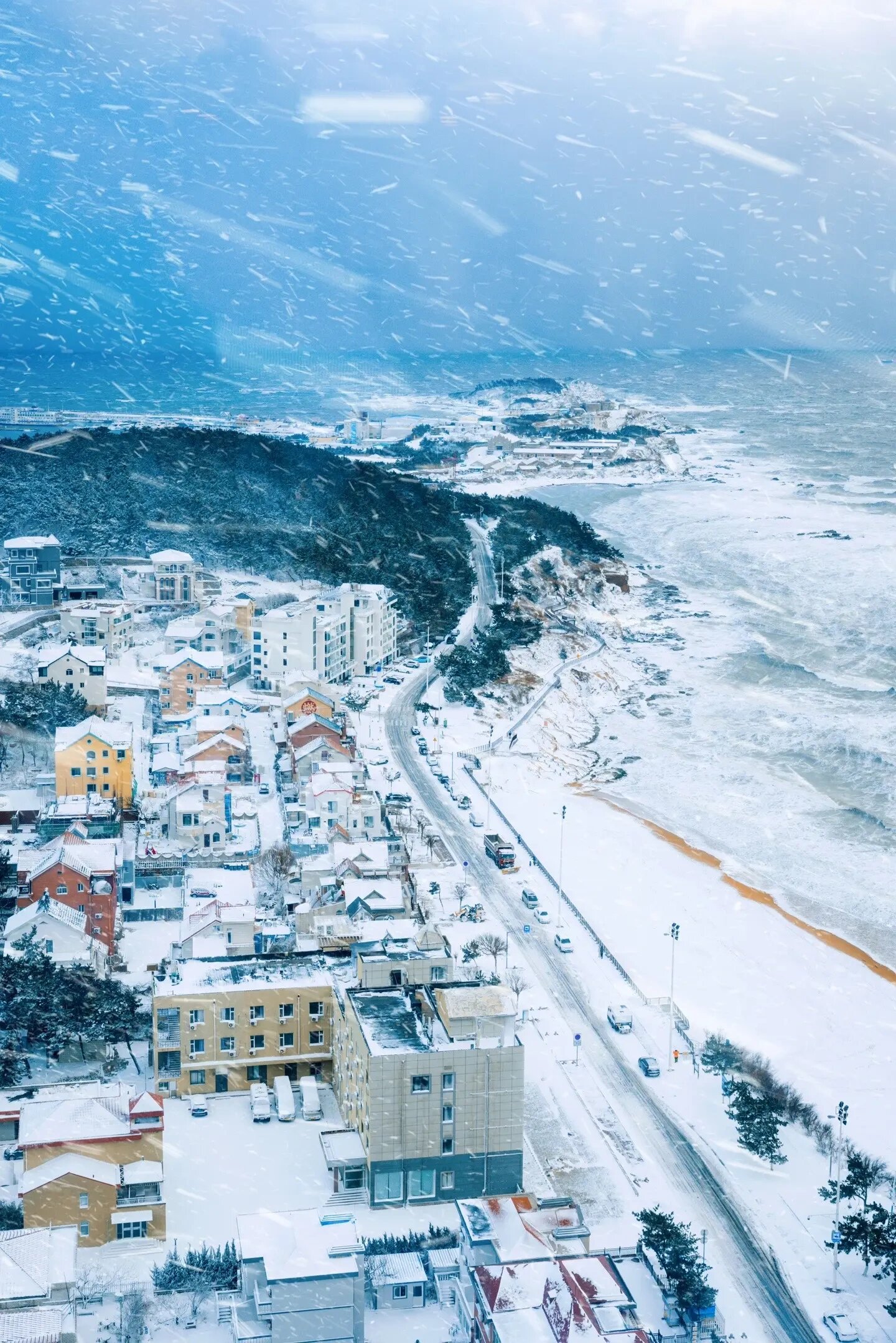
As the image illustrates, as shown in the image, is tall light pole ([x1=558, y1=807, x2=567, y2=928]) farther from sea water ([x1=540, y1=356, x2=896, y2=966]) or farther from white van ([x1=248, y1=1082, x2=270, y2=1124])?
white van ([x1=248, y1=1082, x2=270, y2=1124])

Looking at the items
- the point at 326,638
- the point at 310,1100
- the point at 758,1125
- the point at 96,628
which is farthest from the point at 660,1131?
the point at 96,628

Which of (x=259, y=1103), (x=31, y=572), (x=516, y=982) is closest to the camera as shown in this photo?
(x=259, y=1103)

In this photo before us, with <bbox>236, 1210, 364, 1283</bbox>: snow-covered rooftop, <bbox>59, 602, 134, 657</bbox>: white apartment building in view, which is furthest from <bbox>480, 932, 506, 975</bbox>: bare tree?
<bbox>59, 602, 134, 657</bbox>: white apartment building

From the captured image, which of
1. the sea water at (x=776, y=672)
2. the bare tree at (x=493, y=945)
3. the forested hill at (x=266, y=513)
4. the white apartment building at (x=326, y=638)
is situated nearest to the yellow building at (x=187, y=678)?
the white apartment building at (x=326, y=638)

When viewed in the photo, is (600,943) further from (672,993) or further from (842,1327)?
(842,1327)

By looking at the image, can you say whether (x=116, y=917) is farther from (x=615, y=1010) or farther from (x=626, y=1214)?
(x=626, y=1214)

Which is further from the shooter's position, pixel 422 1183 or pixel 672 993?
pixel 672 993
